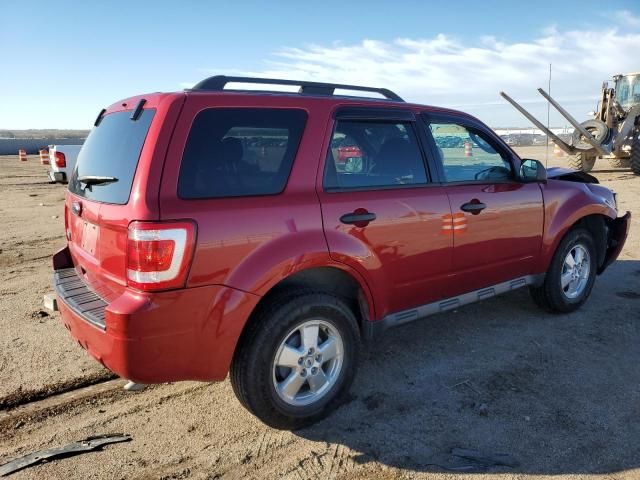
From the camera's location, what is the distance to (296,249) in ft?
9.08

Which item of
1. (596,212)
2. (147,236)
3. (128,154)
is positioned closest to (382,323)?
(147,236)

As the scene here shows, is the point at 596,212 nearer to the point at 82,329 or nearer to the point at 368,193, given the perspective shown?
the point at 368,193

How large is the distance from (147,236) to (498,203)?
2.71 m

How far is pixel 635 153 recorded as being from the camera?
16.8 meters

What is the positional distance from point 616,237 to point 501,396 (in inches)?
110

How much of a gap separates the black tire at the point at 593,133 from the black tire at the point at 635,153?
128 cm

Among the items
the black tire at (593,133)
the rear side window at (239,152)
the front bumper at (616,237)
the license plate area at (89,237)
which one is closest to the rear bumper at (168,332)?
the license plate area at (89,237)

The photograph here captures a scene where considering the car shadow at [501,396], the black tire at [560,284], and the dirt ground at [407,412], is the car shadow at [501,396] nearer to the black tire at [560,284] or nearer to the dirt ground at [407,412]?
the dirt ground at [407,412]

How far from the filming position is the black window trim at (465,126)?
3658mm

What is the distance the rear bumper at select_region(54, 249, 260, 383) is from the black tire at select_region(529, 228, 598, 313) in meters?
3.09

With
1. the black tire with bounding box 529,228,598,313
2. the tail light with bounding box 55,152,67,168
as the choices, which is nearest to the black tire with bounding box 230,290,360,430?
the black tire with bounding box 529,228,598,313

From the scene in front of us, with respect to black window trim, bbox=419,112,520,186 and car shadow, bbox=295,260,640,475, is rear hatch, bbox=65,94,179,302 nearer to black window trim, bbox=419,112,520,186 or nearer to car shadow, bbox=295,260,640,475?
car shadow, bbox=295,260,640,475

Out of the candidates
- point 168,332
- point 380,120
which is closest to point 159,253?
point 168,332

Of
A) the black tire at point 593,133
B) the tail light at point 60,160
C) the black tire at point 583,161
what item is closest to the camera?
the tail light at point 60,160
